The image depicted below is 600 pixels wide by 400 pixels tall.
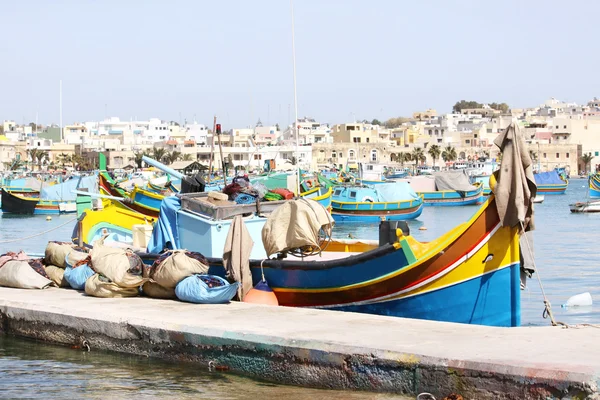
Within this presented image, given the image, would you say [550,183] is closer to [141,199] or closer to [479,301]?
[141,199]

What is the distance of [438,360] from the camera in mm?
7473

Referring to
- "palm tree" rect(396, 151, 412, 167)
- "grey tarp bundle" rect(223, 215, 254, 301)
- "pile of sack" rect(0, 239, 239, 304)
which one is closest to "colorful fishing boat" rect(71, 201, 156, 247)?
"pile of sack" rect(0, 239, 239, 304)

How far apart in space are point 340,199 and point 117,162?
76663 millimetres

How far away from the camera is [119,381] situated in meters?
9.13

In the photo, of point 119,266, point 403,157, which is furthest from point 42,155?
point 119,266

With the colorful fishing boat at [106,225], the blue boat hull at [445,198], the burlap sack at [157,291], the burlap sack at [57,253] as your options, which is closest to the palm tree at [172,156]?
the blue boat hull at [445,198]

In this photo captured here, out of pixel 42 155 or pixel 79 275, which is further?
pixel 42 155

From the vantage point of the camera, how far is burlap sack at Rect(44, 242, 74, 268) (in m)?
13.1

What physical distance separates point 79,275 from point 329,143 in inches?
4247

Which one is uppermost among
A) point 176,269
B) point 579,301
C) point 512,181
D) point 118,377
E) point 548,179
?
point 512,181

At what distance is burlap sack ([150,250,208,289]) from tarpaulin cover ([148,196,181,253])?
71.6 inches

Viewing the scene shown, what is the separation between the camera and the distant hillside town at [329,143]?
11325 centimetres

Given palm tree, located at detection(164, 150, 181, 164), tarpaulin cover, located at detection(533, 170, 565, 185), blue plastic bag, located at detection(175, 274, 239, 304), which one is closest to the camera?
blue plastic bag, located at detection(175, 274, 239, 304)

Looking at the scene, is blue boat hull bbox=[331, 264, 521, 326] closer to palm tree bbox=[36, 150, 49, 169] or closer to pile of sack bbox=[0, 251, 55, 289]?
pile of sack bbox=[0, 251, 55, 289]
